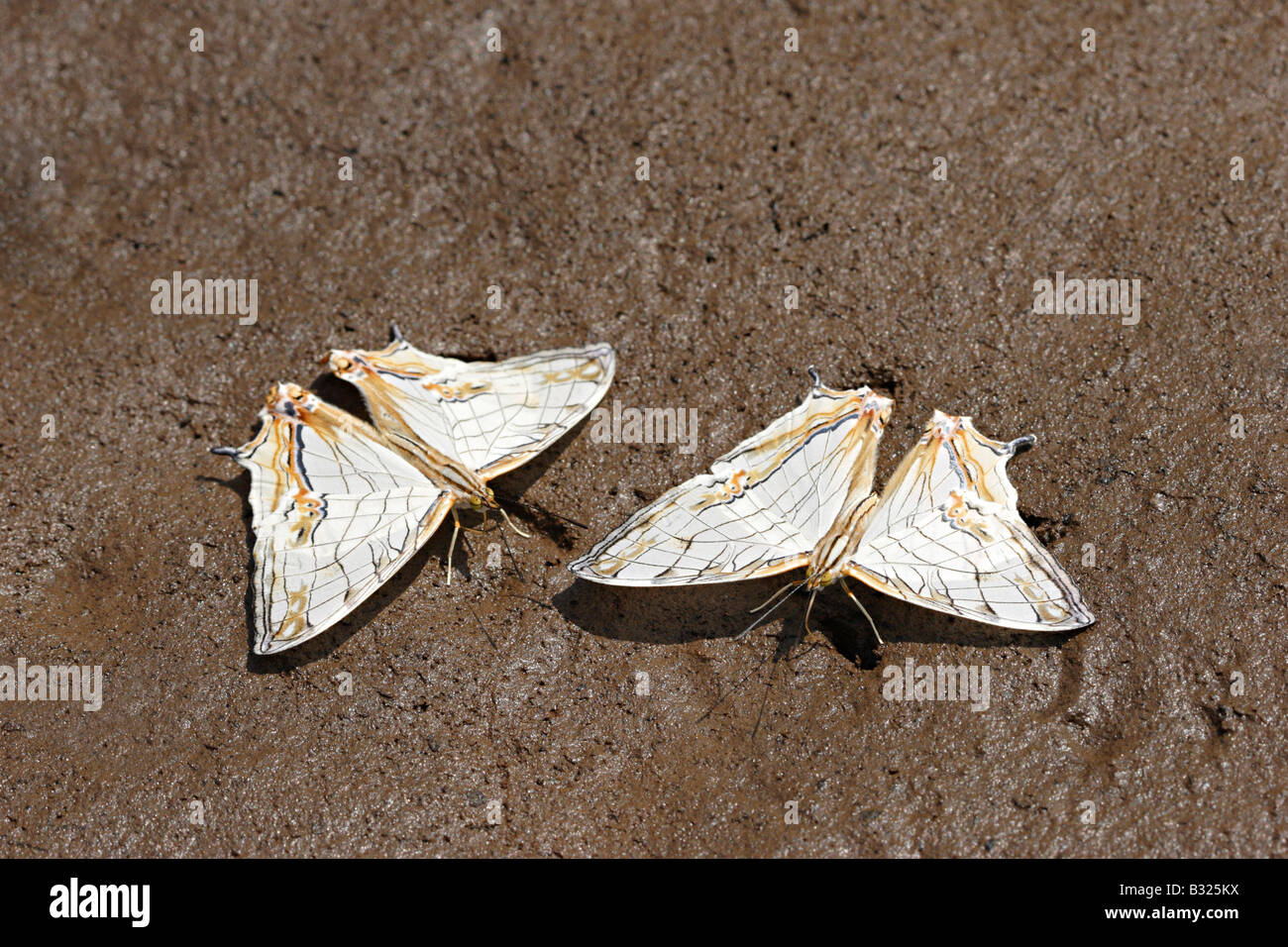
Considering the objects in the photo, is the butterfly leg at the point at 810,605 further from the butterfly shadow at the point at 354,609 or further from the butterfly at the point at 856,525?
the butterfly shadow at the point at 354,609

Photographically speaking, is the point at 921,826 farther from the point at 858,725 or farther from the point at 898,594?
the point at 898,594

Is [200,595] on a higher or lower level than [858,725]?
higher

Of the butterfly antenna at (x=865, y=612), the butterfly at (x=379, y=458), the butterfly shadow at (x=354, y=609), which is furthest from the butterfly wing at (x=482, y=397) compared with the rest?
the butterfly antenna at (x=865, y=612)

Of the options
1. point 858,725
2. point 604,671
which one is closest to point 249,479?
point 604,671

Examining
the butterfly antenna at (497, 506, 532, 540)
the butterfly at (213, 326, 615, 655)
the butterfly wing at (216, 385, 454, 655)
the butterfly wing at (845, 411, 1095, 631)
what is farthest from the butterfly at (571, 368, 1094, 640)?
the butterfly wing at (216, 385, 454, 655)

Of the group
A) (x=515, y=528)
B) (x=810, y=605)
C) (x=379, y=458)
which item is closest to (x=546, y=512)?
(x=515, y=528)

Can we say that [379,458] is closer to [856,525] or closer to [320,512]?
[320,512]

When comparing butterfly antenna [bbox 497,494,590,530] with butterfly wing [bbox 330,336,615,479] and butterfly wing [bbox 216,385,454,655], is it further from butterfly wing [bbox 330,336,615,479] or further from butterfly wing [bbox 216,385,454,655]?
butterfly wing [bbox 216,385,454,655]
